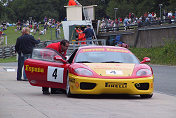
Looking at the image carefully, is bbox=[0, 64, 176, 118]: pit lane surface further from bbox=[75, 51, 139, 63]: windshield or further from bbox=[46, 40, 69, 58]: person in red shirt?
bbox=[46, 40, 69, 58]: person in red shirt

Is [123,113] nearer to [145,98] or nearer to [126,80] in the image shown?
[126,80]

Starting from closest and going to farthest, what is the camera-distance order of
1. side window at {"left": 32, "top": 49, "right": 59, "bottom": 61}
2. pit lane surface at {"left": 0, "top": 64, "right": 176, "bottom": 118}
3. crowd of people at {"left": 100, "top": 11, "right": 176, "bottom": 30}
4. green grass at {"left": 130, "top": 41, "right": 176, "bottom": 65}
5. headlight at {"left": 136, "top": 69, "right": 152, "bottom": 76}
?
pit lane surface at {"left": 0, "top": 64, "right": 176, "bottom": 118} → headlight at {"left": 136, "top": 69, "right": 152, "bottom": 76} → side window at {"left": 32, "top": 49, "right": 59, "bottom": 61} → green grass at {"left": 130, "top": 41, "right": 176, "bottom": 65} → crowd of people at {"left": 100, "top": 11, "right": 176, "bottom": 30}

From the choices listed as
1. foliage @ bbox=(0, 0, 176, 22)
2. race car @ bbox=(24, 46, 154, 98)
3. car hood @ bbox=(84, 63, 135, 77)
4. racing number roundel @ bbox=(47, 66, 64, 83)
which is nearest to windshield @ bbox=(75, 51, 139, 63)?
race car @ bbox=(24, 46, 154, 98)

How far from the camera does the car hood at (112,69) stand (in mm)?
10734

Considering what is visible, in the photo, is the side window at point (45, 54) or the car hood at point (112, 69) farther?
the side window at point (45, 54)

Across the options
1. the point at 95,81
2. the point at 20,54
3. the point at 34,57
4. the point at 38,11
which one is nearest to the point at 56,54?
the point at 34,57

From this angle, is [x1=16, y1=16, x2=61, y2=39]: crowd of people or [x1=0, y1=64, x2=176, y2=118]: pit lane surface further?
[x1=16, y1=16, x2=61, y2=39]: crowd of people

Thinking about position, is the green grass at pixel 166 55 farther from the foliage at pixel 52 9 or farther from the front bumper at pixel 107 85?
the foliage at pixel 52 9

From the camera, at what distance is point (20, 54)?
1747cm

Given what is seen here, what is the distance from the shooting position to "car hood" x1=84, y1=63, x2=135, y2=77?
35.2 feet

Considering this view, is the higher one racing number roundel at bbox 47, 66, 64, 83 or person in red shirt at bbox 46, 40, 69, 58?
person in red shirt at bbox 46, 40, 69, 58

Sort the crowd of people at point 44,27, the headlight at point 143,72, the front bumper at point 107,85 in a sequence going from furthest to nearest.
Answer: the crowd of people at point 44,27 < the headlight at point 143,72 < the front bumper at point 107,85

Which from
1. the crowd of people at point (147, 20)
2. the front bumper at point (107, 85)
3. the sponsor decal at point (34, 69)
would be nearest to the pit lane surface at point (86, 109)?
the front bumper at point (107, 85)

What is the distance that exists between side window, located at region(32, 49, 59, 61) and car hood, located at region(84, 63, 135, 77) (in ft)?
4.29
